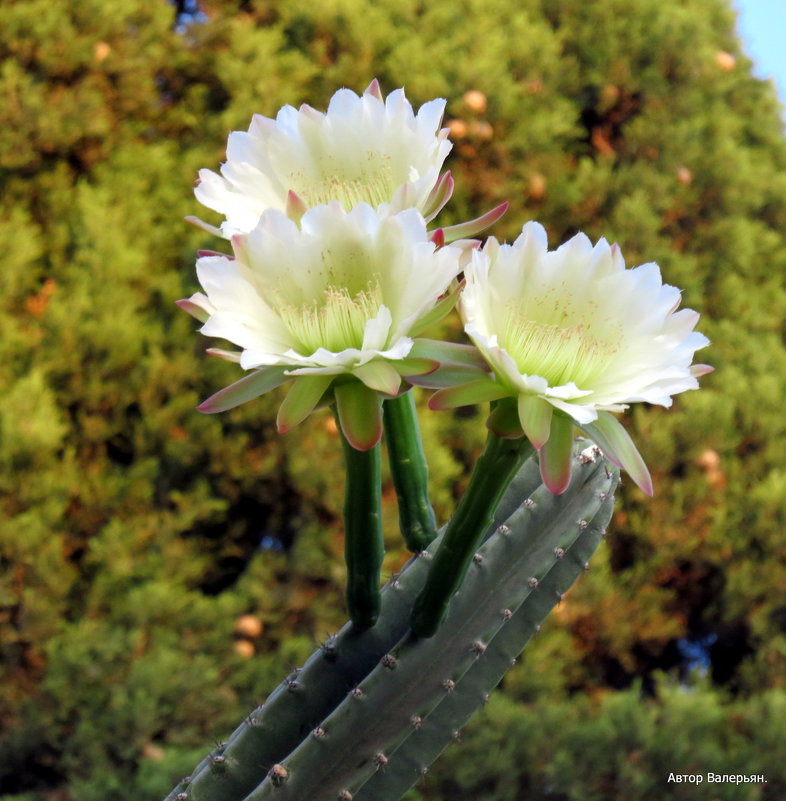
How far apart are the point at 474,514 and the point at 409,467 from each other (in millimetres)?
112

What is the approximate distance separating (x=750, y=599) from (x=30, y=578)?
1.64m

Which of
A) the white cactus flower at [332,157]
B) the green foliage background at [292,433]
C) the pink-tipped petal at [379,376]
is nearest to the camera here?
the pink-tipped petal at [379,376]

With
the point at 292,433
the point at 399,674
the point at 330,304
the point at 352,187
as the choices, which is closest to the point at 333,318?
the point at 330,304

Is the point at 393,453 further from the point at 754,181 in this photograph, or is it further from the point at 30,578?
the point at 754,181

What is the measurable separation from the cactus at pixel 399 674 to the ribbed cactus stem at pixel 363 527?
0.05 meters

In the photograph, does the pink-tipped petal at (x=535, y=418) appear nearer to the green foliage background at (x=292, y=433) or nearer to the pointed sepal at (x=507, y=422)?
the pointed sepal at (x=507, y=422)

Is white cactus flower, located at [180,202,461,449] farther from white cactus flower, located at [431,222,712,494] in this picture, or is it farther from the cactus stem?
the cactus stem

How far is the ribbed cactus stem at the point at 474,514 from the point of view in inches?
25.1

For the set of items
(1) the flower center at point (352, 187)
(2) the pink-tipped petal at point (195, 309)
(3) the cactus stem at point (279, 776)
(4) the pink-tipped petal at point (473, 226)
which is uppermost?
(1) the flower center at point (352, 187)

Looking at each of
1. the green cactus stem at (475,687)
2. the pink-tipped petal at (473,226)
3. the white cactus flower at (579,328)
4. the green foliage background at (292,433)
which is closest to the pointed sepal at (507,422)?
the white cactus flower at (579,328)

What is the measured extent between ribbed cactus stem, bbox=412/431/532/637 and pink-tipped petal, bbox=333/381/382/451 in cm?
8

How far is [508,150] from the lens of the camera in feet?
8.25

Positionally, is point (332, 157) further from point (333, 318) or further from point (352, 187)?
point (333, 318)

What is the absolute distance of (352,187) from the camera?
2.26ft
